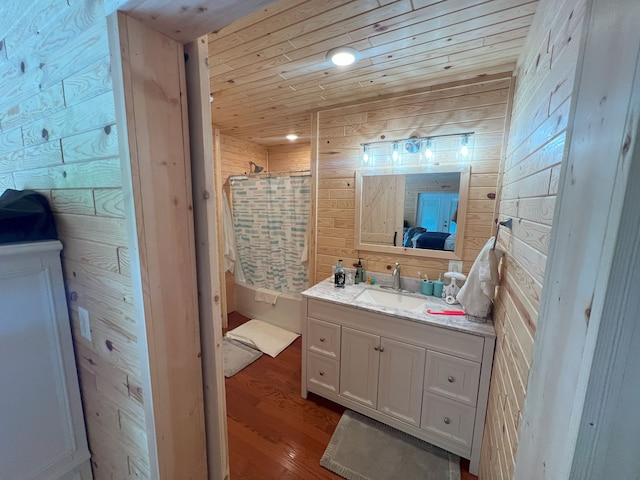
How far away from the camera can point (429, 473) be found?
60.2 inches

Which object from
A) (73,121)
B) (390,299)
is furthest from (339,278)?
(73,121)

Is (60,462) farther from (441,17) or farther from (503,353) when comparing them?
(441,17)

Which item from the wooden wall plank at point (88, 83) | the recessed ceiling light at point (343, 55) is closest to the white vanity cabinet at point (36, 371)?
the wooden wall plank at point (88, 83)

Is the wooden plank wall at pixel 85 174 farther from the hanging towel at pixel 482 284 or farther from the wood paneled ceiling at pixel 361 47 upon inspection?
the hanging towel at pixel 482 284

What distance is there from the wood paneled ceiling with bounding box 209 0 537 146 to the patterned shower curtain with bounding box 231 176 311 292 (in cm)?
96

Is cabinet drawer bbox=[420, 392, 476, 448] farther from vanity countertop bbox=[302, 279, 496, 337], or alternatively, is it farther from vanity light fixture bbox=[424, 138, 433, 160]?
vanity light fixture bbox=[424, 138, 433, 160]

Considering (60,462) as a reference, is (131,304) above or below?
above

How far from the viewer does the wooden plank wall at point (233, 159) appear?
3.21 meters

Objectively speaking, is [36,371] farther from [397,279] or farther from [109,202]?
[397,279]

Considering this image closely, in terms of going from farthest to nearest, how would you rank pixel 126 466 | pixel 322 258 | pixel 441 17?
pixel 322 258 < pixel 441 17 < pixel 126 466

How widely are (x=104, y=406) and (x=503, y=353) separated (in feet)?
5.57

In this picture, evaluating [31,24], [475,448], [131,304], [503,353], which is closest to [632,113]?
[131,304]

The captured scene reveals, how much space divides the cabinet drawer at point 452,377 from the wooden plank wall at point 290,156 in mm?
2809

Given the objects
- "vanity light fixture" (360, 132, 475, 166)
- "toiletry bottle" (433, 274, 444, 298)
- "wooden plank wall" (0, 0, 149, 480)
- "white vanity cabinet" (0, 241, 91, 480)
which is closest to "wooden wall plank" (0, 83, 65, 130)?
"wooden plank wall" (0, 0, 149, 480)
